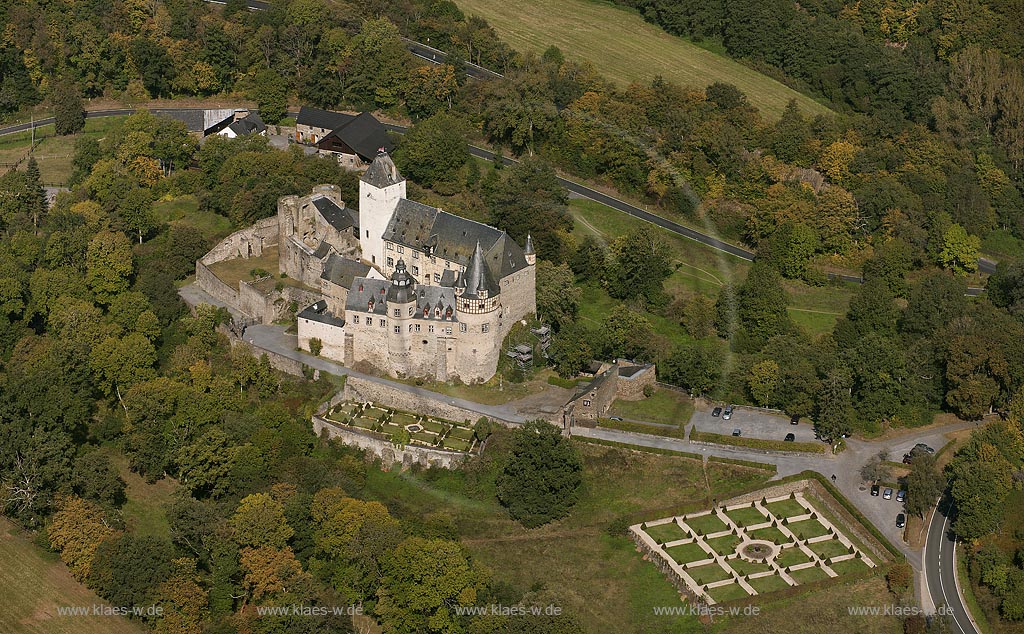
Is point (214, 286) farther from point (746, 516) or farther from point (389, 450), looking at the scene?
point (746, 516)

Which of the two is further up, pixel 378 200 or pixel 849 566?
pixel 378 200

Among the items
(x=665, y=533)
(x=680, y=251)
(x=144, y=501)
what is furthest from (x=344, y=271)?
(x=680, y=251)

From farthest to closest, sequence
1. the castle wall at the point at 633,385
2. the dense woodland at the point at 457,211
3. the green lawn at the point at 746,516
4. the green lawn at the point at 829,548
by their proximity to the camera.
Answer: the castle wall at the point at 633,385 < the green lawn at the point at 746,516 < the green lawn at the point at 829,548 < the dense woodland at the point at 457,211

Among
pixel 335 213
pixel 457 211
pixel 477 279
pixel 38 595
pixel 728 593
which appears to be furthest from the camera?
pixel 457 211

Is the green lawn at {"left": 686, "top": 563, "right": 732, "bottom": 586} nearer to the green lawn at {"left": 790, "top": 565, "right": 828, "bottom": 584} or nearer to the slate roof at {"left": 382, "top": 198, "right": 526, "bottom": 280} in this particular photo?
the green lawn at {"left": 790, "top": 565, "right": 828, "bottom": 584}

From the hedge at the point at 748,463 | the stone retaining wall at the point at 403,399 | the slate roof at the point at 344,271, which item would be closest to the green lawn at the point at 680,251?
the hedge at the point at 748,463

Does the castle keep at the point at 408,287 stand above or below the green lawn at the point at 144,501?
above

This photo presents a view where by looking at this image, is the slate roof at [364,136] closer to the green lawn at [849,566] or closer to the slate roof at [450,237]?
the slate roof at [450,237]
